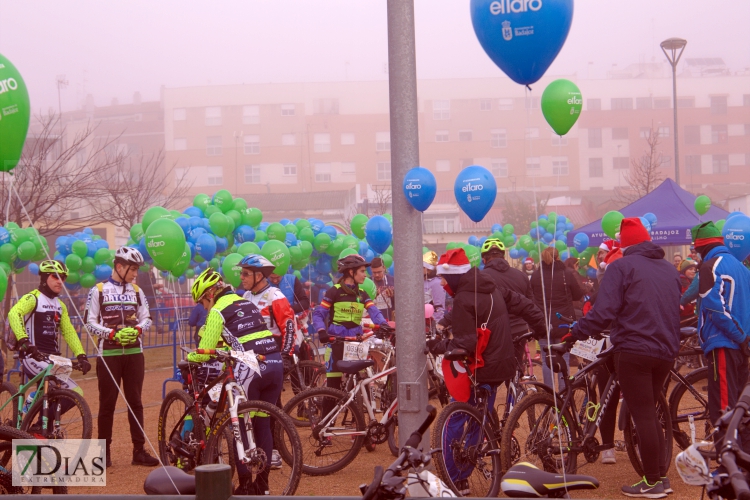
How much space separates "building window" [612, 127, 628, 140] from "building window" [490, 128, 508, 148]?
9336mm

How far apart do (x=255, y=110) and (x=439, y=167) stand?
17.4 metres

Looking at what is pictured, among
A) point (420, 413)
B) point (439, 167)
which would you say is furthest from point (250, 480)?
point (439, 167)

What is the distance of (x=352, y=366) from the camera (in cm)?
744

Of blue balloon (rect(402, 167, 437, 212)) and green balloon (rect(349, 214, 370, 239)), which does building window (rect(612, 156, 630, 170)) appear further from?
blue balloon (rect(402, 167, 437, 212))

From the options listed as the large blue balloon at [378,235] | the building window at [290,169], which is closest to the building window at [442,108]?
the building window at [290,169]

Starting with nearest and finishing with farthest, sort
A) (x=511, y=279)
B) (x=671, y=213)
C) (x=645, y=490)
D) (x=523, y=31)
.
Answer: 1. (x=523, y=31)
2. (x=645, y=490)
3. (x=511, y=279)
4. (x=671, y=213)

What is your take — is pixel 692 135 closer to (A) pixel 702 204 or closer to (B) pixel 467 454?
(A) pixel 702 204

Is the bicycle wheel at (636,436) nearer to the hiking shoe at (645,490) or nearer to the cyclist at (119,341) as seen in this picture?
the hiking shoe at (645,490)

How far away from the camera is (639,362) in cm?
600

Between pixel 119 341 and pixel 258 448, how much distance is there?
2.34 m

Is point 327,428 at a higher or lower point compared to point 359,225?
lower

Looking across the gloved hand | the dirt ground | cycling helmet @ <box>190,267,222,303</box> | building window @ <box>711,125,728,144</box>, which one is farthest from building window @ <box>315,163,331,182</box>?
cycling helmet @ <box>190,267,222,303</box>

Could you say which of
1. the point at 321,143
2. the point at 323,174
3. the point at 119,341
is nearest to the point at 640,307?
the point at 119,341

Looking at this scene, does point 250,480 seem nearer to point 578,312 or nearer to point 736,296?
point 736,296
